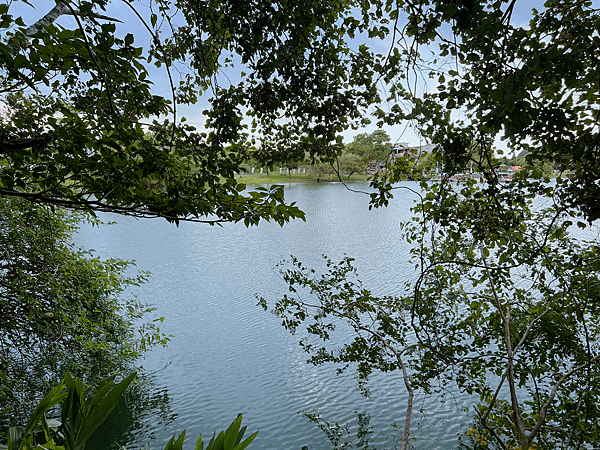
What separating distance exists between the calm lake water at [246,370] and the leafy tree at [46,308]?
4.24 ft

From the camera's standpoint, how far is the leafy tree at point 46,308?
366 centimetres

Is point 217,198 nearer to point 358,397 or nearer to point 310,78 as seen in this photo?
point 310,78

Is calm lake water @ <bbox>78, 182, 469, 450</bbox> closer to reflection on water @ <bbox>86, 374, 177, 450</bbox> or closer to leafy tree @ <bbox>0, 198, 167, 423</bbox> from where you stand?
reflection on water @ <bbox>86, 374, 177, 450</bbox>

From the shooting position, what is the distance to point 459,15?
4.86 feet

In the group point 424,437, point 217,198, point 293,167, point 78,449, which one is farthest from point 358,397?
point 78,449

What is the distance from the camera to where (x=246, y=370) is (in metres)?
6.69

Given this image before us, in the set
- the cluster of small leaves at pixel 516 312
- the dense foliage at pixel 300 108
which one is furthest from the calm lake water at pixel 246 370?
the dense foliage at pixel 300 108

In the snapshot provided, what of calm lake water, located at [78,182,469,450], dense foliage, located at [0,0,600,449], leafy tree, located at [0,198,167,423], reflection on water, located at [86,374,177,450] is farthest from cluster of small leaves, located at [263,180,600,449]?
reflection on water, located at [86,374,177,450]

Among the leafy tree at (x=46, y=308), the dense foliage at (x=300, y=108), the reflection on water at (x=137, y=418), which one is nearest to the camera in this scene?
the dense foliage at (x=300, y=108)

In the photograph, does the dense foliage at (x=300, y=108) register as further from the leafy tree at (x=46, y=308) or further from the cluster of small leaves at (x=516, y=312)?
the leafy tree at (x=46, y=308)

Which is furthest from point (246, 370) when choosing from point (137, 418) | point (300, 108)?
point (300, 108)

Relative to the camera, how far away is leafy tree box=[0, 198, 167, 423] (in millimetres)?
3664

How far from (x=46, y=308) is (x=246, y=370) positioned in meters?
3.66

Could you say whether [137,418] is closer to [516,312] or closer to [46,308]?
[46,308]
